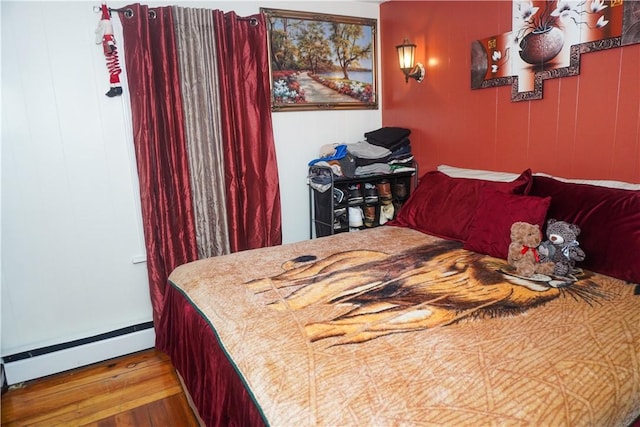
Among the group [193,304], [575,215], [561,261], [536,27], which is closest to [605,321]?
[561,261]

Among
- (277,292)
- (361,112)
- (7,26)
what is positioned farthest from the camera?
(361,112)

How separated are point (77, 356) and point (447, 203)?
2.43 metres

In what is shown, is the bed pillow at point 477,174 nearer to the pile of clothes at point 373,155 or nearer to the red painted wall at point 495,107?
the red painted wall at point 495,107

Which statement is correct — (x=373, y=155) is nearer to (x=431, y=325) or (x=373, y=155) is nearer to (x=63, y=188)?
(x=431, y=325)

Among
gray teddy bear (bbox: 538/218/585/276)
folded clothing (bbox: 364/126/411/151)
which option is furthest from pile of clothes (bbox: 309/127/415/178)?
gray teddy bear (bbox: 538/218/585/276)

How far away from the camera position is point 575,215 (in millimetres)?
1855

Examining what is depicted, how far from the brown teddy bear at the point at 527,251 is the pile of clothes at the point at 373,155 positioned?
4.46 ft

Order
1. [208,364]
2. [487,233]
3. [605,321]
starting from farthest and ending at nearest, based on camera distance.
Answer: [487,233] → [208,364] → [605,321]

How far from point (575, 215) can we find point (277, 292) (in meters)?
1.36

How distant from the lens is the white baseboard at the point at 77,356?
7.94 ft

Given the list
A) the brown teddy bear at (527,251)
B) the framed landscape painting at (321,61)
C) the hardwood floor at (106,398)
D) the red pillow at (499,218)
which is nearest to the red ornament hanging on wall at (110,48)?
the framed landscape painting at (321,61)

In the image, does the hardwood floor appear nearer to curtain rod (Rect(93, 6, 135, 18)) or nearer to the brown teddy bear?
the brown teddy bear

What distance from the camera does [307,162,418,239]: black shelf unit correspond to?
2.97 meters

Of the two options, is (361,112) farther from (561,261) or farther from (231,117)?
(561,261)
